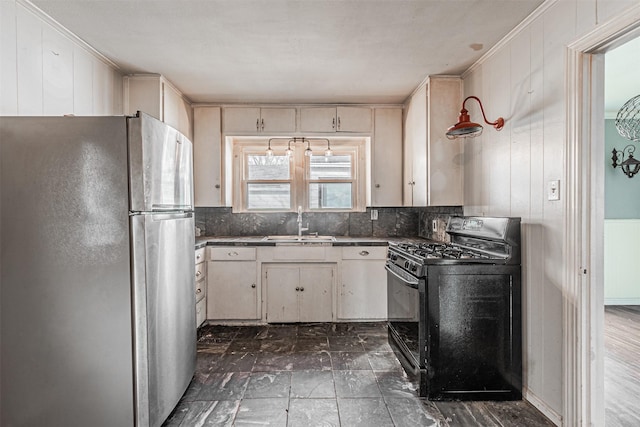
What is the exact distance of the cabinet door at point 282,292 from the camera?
3365 mm

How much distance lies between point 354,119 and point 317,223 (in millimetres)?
1263

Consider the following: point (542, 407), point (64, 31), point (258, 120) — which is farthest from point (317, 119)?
point (542, 407)

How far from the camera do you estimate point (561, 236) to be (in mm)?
1767

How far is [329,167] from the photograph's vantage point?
4043 millimetres

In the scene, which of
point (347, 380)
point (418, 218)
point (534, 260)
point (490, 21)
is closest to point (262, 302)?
point (347, 380)

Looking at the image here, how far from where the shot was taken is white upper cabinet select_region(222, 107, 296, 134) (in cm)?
358

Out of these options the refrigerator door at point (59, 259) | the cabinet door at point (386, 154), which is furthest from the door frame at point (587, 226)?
the refrigerator door at point (59, 259)

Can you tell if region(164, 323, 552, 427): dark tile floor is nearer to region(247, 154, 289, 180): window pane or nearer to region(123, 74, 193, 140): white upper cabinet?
region(247, 154, 289, 180): window pane

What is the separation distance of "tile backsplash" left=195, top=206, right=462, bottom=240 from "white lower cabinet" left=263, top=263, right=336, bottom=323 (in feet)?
2.30

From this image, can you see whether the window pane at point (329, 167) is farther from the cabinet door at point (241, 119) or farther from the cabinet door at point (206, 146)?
the cabinet door at point (206, 146)

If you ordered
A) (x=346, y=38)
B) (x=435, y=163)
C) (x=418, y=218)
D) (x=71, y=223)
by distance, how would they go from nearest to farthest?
(x=71, y=223) < (x=346, y=38) < (x=435, y=163) < (x=418, y=218)

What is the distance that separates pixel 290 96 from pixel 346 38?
1.22 meters

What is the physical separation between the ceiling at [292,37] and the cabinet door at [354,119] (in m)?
0.45

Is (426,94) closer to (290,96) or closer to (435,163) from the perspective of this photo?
(435,163)
